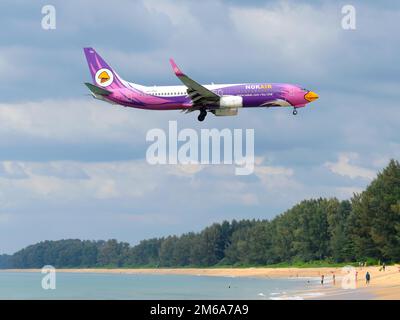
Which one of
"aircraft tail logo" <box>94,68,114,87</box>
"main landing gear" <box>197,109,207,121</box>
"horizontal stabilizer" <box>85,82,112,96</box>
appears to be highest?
"aircraft tail logo" <box>94,68,114,87</box>

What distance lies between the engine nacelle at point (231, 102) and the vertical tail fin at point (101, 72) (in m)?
15.6

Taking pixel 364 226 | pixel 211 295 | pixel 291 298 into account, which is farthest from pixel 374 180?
pixel 291 298

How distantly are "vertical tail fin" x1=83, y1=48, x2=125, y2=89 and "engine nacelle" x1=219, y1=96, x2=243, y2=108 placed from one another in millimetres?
15563

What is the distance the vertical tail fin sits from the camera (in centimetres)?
12346

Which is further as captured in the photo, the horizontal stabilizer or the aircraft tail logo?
the aircraft tail logo

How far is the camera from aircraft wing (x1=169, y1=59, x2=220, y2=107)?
109 meters

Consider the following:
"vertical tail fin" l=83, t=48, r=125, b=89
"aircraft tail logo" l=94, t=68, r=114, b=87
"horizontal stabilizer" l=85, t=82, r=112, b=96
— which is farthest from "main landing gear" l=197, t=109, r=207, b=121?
"aircraft tail logo" l=94, t=68, r=114, b=87

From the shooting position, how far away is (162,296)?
149375mm

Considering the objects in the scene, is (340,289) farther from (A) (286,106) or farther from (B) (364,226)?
(B) (364,226)

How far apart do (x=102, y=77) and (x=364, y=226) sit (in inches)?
2788

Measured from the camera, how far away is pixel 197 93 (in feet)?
364

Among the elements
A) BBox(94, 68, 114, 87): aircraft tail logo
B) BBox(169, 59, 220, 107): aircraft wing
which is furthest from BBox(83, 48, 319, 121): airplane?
BBox(94, 68, 114, 87): aircraft tail logo

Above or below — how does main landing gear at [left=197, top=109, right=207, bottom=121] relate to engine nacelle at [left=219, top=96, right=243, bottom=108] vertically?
below

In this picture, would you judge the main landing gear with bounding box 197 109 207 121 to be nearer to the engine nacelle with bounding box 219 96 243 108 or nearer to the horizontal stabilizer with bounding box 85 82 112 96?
the engine nacelle with bounding box 219 96 243 108
